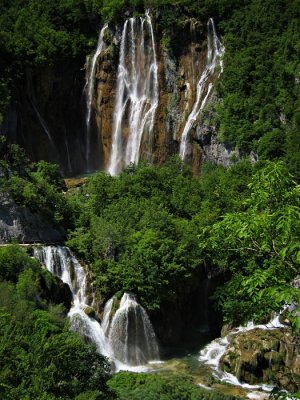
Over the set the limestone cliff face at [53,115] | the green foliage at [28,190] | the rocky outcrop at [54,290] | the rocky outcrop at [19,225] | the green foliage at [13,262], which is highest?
the limestone cliff face at [53,115]

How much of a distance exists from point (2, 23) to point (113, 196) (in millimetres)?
25731

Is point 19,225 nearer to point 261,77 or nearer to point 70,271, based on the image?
point 70,271

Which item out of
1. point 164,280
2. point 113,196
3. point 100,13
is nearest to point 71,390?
point 164,280

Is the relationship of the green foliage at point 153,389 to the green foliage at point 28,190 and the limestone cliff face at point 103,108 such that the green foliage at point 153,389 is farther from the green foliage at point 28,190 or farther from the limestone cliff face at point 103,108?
the limestone cliff face at point 103,108

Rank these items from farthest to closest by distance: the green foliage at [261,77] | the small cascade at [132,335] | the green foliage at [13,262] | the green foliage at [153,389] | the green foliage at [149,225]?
1. the green foliage at [261,77]
2. the green foliage at [149,225]
3. the small cascade at [132,335]
4. the green foliage at [13,262]
5. the green foliage at [153,389]

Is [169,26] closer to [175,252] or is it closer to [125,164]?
[125,164]

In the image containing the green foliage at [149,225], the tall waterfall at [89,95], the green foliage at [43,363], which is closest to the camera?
the green foliage at [43,363]

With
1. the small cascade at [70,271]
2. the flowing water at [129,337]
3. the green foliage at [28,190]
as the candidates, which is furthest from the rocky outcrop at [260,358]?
the green foliage at [28,190]

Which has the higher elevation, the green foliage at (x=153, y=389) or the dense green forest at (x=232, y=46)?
the dense green forest at (x=232, y=46)

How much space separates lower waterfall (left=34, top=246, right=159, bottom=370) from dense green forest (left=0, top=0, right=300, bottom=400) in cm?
73

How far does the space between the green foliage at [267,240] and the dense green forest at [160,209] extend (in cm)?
3

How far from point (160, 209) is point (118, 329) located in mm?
8652

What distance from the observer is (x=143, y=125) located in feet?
147

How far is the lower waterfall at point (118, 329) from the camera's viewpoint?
949 inches
